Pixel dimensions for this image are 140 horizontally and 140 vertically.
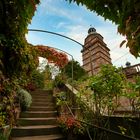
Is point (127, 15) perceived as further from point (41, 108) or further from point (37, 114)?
point (41, 108)

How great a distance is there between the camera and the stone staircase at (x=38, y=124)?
543 cm

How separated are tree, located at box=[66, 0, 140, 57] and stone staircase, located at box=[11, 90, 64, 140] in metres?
4.61

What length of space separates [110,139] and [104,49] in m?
24.2

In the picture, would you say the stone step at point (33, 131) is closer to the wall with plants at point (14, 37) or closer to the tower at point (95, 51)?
the wall with plants at point (14, 37)

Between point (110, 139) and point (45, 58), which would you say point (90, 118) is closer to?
point (110, 139)

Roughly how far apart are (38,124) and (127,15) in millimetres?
5714

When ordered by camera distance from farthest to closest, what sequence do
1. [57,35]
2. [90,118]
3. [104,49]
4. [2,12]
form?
[104,49], [57,35], [90,118], [2,12]

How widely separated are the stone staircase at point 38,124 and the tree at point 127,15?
4.61 metres

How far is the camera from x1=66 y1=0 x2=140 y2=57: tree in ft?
3.42

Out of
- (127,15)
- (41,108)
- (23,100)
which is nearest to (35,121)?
(23,100)

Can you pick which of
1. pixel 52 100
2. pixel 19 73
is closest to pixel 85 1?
pixel 19 73

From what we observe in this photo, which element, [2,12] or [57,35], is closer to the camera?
[2,12]

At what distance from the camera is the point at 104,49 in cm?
2809

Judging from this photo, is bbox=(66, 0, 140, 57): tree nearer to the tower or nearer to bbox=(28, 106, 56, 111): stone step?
bbox=(28, 106, 56, 111): stone step
